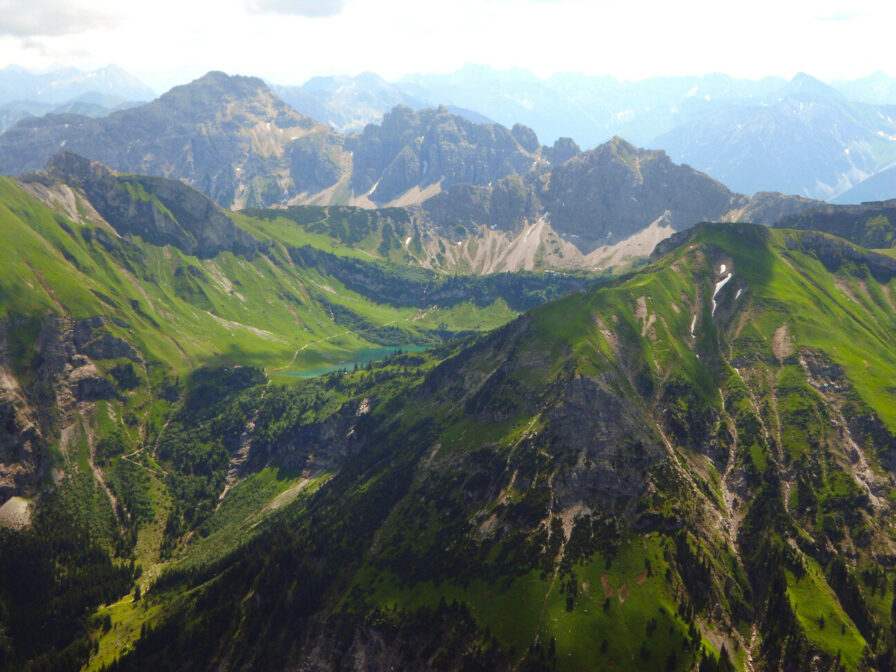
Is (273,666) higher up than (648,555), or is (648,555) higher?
(648,555)

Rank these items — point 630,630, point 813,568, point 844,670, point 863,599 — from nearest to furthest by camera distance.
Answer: point 844,670, point 630,630, point 863,599, point 813,568

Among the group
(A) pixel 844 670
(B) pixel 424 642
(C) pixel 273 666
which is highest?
(A) pixel 844 670

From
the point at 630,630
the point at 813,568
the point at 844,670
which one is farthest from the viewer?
the point at 813,568

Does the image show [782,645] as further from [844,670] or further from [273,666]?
[273,666]

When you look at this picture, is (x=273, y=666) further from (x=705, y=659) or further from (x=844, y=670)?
(x=844, y=670)

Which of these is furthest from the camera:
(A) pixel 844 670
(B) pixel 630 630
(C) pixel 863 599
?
(C) pixel 863 599

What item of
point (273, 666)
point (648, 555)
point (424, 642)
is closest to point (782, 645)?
point (648, 555)

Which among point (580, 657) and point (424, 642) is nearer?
point (580, 657)

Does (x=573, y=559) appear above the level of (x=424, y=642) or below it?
above

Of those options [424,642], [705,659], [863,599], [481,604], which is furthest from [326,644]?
[863,599]
